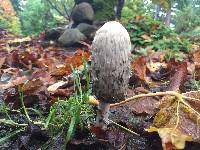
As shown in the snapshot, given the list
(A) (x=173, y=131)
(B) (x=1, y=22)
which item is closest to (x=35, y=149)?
(A) (x=173, y=131)

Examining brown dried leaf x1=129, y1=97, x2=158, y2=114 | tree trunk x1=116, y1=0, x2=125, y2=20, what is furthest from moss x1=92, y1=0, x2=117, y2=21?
brown dried leaf x1=129, y1=97, x2=158, y2=114

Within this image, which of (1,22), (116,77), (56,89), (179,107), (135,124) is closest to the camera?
(116,77)

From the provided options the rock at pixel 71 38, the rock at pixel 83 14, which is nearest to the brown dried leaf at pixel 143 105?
the rock at pixel 71 38

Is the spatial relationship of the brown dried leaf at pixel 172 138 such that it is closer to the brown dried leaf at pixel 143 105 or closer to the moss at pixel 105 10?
the brown dried leaf at pixel 143 105

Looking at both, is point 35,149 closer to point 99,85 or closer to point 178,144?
point 99,85

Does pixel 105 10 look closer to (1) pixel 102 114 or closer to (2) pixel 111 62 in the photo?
(1) pixel 102 114

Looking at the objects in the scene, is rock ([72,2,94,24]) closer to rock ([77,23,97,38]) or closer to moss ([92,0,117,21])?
moss ([92,0,117,21])
